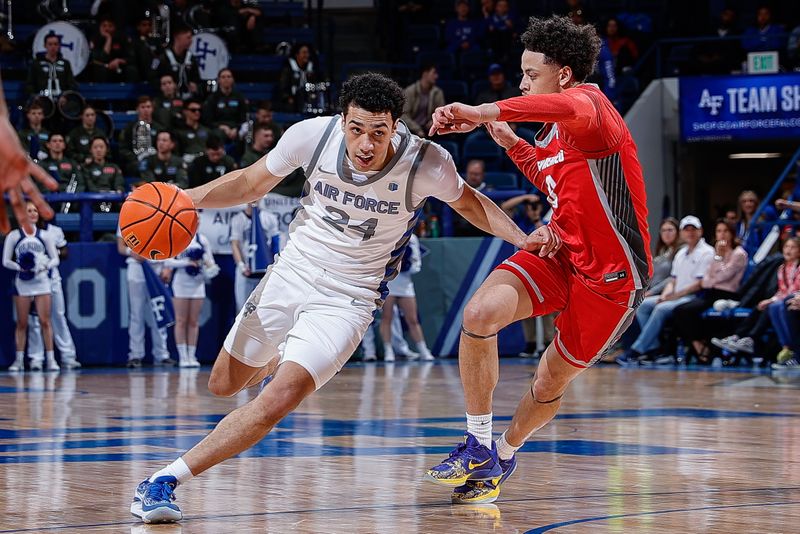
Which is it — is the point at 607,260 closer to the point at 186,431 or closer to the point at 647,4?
the point at 186,431

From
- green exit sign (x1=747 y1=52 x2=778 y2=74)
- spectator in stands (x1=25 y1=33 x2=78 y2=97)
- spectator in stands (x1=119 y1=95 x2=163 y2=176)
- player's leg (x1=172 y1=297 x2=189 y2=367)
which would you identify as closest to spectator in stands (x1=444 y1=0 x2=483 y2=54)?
green exit sign (x1=747 y1=52 x2=778 y2=74)

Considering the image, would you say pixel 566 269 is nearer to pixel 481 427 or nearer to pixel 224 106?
pixel 481 427

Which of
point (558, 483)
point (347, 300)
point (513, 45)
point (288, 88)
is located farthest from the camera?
point (513, 45)

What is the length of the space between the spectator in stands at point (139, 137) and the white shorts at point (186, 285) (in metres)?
2.37

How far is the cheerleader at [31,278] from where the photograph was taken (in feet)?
43.0

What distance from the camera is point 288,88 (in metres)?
17.8

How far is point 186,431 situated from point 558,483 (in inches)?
112

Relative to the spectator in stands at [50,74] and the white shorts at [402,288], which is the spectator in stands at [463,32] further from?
the white shorts at [402,288]

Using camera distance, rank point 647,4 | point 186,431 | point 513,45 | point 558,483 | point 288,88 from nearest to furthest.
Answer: point 558,483
point 186,431
point 288,88
point 513,45
point 647,4

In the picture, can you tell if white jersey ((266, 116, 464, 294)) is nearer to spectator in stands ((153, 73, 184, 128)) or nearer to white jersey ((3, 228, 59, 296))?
white jersey ((3, 228, 59, 296))

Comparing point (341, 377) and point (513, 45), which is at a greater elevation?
point (513, 45)

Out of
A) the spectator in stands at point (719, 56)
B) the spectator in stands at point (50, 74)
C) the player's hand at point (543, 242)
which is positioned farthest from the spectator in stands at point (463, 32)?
the player's hand at point (543, 242)

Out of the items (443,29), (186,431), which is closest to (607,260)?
(186,431)

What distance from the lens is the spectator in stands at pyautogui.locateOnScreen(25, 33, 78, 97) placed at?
53.1ft
